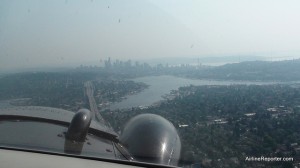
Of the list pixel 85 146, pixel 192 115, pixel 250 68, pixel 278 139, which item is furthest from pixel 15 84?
pixel 278 139

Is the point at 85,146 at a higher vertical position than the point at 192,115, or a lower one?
lower

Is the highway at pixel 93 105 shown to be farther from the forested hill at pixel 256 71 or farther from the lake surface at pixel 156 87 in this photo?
the forested hill at pixel 256 71

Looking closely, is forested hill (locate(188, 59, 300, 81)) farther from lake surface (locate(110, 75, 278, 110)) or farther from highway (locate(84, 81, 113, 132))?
highway (locate(84, 81, 113, 132))

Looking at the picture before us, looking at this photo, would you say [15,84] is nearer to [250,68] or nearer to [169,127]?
[169,127]

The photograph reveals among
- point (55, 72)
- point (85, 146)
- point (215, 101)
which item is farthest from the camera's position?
point (55, 72)

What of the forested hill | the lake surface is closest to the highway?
the lake surface

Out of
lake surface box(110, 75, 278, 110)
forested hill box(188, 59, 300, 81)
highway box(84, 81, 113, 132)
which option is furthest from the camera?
lake surface box(110, 75, 278, 110)

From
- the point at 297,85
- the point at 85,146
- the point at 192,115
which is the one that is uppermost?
the point at 297,85
